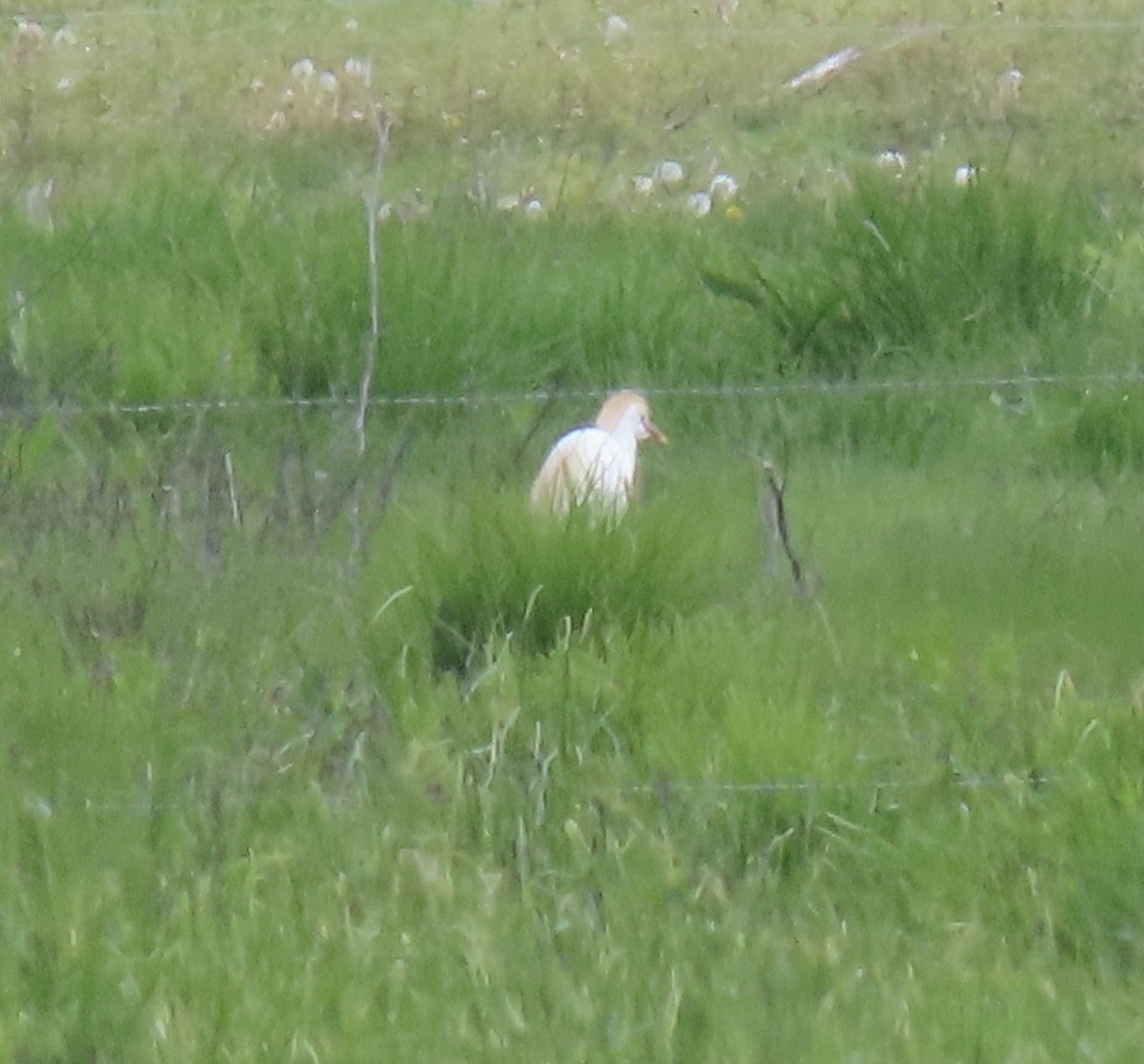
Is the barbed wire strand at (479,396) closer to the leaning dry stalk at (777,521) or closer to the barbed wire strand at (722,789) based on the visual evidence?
the leaning dry stalk at (777,521)

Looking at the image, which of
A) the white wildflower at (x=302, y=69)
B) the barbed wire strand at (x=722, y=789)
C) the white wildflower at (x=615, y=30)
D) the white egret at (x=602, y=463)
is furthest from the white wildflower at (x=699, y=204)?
the barbed wire strand at (x=722, y=789)

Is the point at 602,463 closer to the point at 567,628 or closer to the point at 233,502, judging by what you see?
the point at 233,502

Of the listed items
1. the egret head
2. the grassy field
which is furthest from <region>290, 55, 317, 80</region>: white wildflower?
the egret head

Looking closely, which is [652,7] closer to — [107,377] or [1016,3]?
[1016,3]

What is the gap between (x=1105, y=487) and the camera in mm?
5348

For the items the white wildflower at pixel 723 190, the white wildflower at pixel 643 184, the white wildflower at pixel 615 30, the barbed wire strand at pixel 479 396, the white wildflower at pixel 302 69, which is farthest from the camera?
the white wildflower at pixel 615 30

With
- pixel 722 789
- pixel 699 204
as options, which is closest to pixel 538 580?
pixel 722 789

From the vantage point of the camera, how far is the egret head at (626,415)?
17.6ft

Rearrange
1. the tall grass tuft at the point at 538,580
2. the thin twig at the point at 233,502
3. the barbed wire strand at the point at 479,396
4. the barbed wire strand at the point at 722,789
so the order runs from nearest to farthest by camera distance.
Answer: the barbed wire strand at the point at 722,789 < the tall grass tuft at the point at 538,580 < the thin twig at the point at 233,502 < the barbed wire strand at the point at 479,396

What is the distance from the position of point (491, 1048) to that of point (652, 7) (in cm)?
892

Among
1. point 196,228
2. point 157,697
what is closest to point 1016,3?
point 196,228

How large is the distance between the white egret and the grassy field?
0.09 metres

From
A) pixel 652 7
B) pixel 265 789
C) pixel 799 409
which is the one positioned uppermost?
pixel 265 789

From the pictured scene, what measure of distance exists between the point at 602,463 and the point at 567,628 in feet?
2.86
